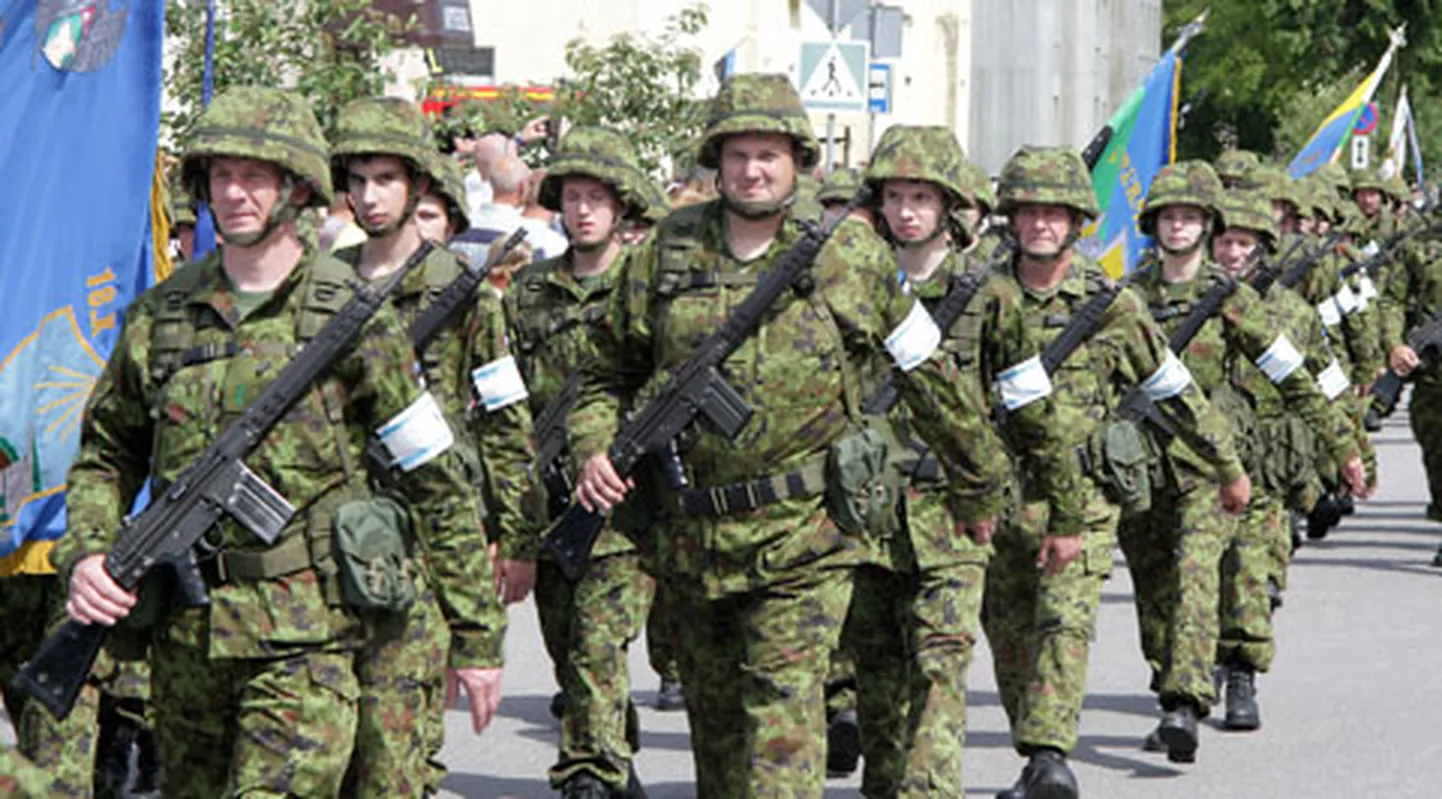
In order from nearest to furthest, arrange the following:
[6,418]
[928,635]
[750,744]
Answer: [750,744] < [6,418] < [928,635]

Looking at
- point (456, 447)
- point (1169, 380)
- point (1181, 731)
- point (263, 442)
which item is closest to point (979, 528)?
point (456, 447)

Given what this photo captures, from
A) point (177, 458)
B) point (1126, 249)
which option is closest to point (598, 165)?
point (177, 458)

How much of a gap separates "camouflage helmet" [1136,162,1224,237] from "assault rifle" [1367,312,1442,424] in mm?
6522

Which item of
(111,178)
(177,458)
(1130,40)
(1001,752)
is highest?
(1130,40)

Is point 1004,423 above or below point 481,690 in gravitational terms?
above

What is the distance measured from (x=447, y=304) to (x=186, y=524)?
2.45 m

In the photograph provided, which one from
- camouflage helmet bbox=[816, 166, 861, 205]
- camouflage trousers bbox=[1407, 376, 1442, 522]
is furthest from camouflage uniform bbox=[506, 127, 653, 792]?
camouflage trousers bbox=[1407, 376, 1442, 522]

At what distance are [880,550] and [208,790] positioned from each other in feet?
7.77

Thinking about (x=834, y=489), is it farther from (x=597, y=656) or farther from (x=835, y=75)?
(x=835, y=75)

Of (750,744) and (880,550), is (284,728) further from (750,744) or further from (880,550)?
(880,550)

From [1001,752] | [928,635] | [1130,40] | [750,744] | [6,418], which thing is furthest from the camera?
[1130,40]

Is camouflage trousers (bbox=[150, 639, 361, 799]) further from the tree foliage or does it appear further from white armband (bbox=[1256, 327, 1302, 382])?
the tree foliage

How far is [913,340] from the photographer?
761 cm

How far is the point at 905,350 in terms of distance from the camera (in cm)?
760
